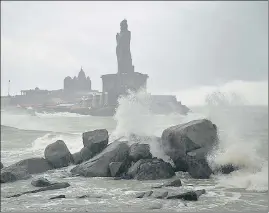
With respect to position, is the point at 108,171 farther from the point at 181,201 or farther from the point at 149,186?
the point at 181,201

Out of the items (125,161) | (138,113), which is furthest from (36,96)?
(125,161)

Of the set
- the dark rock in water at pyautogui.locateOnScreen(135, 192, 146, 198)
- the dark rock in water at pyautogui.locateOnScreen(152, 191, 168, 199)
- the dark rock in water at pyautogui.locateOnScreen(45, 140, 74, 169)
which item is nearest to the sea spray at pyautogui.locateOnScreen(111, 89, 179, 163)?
the dark rock in water at pyautogui.locateOnScreen(45, 140, 74, 169)

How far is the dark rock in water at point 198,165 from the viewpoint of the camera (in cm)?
1320

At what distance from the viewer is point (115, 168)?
13.6m

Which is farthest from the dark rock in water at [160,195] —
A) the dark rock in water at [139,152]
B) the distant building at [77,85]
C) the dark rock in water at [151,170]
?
the distant building at [77,85]

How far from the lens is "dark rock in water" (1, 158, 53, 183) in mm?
12867

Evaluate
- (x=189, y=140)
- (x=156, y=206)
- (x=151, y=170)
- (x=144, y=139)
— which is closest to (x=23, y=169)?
(x=151, y=170)

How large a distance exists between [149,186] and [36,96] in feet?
61.0

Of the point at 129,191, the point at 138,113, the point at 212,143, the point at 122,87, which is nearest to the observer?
the point at 129,191

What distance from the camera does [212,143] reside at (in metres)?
14.3

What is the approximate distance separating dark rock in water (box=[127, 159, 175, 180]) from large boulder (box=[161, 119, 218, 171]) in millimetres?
817

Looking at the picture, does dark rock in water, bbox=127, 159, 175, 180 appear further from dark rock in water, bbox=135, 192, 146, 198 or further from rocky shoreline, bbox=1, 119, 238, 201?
dark rock in water, bbox=135, 192, 146, 198

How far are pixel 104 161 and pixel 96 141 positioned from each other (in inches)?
91.1

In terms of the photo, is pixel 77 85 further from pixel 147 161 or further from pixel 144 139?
pixel 147 161
